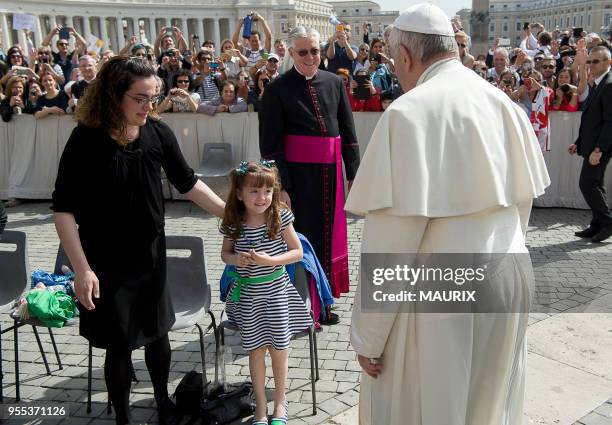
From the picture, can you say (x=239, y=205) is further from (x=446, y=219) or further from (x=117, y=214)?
(x=446, y=219)

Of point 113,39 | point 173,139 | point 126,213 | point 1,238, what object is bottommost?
point 1,238

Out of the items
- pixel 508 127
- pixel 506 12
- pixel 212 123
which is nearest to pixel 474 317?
pixel 508 127

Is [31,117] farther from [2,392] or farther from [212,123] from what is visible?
[2,392]

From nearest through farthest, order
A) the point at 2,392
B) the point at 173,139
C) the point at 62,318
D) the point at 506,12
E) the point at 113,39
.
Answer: the point at 173,139, the point at 62,318, the point at 2,392, the point at 113,39, the point at 506,12

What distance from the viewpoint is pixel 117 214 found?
2.95 meters

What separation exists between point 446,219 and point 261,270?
1617mm

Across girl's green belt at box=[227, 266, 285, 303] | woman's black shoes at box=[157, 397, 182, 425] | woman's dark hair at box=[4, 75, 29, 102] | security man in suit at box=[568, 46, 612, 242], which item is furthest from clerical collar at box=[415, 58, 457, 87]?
woman's dark hair at box=[4, 75, 29, 102]

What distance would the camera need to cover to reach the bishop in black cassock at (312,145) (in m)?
4.45

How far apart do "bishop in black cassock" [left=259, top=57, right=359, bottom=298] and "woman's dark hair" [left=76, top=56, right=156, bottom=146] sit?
1649mm

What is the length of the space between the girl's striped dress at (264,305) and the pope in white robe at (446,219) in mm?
1140

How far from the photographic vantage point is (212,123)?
370 inches

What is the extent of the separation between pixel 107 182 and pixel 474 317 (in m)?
1.83

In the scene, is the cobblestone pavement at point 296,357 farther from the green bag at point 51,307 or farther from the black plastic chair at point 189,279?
the green bag at point 51,307

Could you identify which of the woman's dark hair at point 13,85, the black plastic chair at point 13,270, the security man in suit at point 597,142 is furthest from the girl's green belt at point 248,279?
the woman's dark hair at point 13,85
